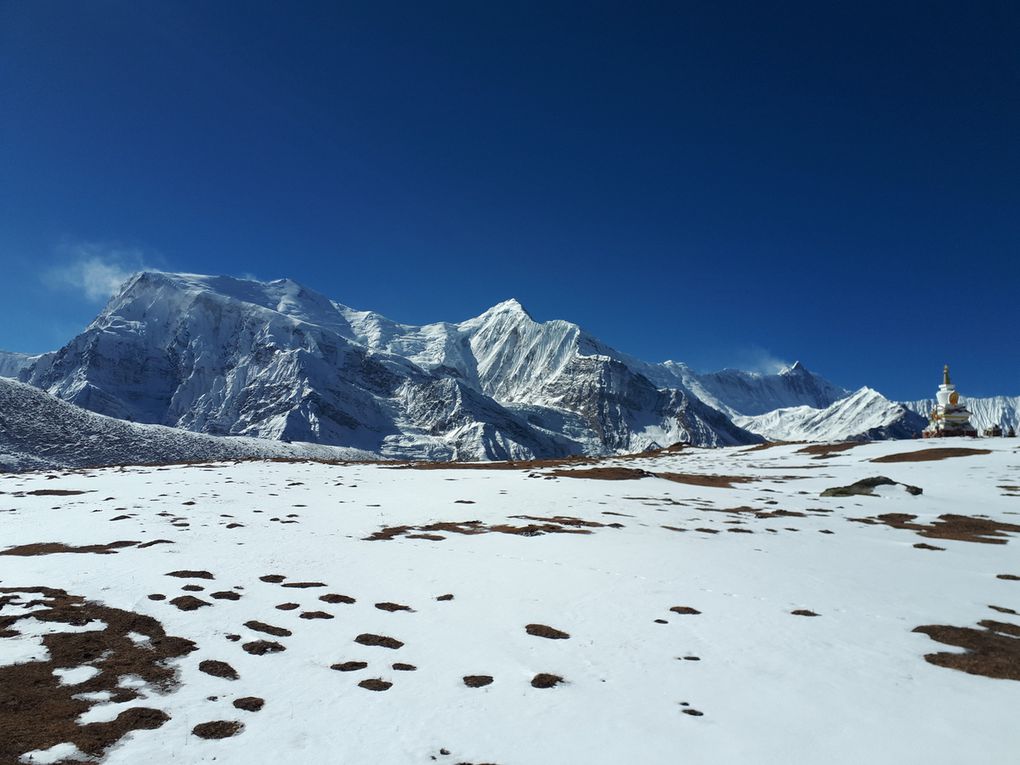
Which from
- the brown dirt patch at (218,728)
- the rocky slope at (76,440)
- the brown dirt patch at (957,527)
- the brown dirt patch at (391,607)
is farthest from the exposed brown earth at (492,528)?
the rocky slope at (76,440)

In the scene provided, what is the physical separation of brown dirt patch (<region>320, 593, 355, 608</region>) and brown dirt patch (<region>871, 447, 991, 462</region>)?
69112 millimetres

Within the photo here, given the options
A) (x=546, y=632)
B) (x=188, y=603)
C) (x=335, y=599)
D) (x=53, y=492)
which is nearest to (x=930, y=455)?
(x=546, y=632)

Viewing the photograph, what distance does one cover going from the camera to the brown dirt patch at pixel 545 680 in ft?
35.9

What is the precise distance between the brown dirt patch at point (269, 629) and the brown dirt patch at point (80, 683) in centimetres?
156

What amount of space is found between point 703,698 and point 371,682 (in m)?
6.45

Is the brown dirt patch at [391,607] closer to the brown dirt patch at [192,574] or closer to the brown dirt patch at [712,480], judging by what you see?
the brown dirt patch at [192,574]

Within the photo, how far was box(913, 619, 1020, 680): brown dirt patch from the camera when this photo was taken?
12.1 meters

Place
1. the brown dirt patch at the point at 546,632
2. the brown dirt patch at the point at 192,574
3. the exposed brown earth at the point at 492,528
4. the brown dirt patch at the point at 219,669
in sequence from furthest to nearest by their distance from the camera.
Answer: the exposed brown earth at the point at 492,528
the brown dirt patch at the point at 192,574
the brown dirt patch at the point at 546,632
the brown dirt patch at the point at 219,669

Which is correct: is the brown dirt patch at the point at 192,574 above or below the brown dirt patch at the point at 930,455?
below

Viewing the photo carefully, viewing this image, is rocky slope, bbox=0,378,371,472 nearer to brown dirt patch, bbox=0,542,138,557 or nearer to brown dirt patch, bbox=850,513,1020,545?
brown dirt patch, bbox=0,542,138,557

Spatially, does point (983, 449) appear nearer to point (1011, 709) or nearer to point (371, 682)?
point (1011, 709)

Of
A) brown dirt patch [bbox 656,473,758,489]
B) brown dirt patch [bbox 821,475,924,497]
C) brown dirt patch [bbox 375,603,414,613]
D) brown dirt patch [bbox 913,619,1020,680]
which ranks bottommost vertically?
brown dirt patch [bbox 375,603,414,613]

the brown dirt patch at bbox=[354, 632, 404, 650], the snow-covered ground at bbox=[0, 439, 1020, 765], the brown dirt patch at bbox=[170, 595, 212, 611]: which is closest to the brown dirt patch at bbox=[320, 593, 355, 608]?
the snow-covered ground at bbox=[0, 439, 1020, 765]

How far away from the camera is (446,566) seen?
19.8m
